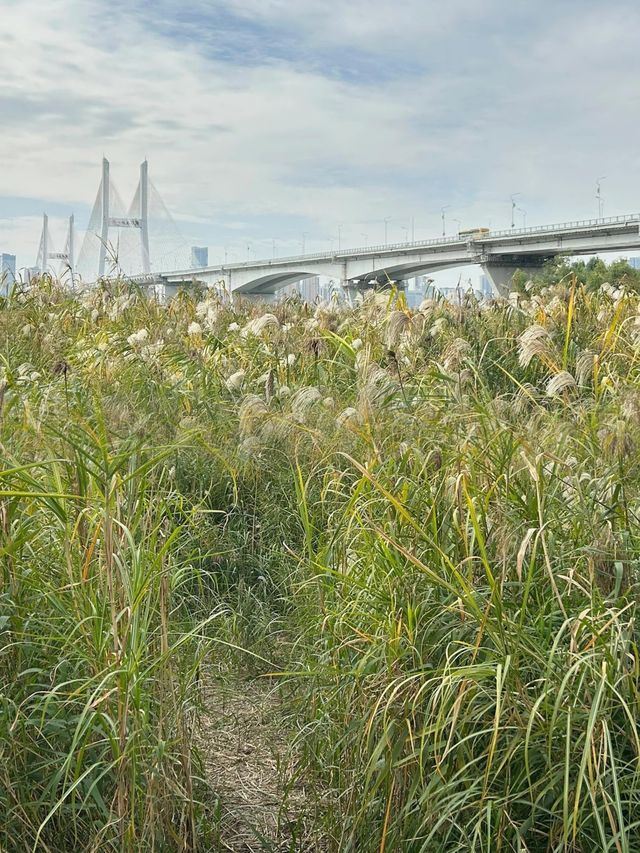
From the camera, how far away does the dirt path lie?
2.80 metres

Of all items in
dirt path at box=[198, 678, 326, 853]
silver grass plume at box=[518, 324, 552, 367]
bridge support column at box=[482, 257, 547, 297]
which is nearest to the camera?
dirt path at box=[198, 678, 326, 853]

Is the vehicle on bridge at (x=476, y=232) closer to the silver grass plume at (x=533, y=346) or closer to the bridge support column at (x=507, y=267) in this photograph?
the bridge support column at (x=507, y=267)

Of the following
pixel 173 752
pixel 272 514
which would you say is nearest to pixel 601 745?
pixel 173 752

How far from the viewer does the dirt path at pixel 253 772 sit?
280 cm

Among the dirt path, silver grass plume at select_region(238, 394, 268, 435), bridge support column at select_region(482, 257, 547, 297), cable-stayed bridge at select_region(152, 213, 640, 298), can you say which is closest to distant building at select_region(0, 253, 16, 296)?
silver grass plume at select_region(238, 394, 268, 435)

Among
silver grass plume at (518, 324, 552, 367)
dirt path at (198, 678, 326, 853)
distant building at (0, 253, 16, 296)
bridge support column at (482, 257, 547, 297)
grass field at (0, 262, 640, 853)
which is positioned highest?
bridge support column at (482, 257, 547, 297)

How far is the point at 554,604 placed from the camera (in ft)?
8.87

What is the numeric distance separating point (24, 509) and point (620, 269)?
4171cm

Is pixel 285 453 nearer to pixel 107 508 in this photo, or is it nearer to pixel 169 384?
pixel 169 384

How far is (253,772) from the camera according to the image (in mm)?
3268

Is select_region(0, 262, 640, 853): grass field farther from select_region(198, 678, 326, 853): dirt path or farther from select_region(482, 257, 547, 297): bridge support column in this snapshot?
select_region(482, 257, 547, 297): bridge support column

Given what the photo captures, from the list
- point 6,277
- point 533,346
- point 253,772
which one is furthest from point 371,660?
point 6,277

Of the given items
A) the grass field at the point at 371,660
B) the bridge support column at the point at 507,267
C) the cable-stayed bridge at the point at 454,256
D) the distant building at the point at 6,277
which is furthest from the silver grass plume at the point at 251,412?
the bridge support column at the point at 507,267

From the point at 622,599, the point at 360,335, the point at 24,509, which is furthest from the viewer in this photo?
the point at 360,335
